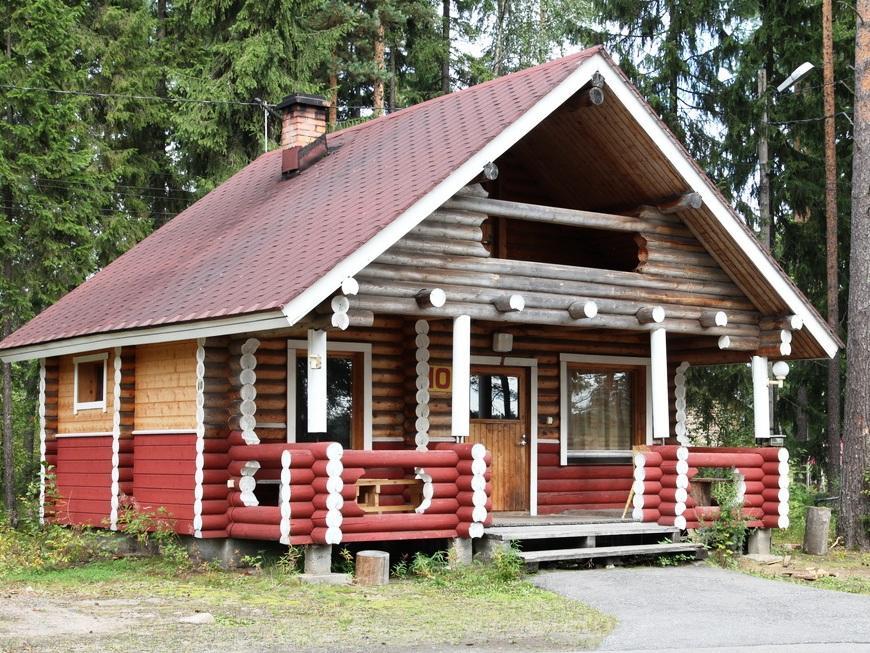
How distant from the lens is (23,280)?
2270 cm

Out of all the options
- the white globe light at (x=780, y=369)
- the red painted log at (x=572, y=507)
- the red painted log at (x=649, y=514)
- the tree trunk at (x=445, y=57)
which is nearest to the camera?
the red painted log at (x=649, y=514)

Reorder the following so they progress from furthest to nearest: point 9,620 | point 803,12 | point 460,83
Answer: point 460,83, point 803,12, point 9,620

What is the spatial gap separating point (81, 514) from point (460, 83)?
65.0ft

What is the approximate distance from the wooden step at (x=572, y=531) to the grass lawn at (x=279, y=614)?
73 cm

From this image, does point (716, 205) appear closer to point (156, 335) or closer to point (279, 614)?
point (156, 335)

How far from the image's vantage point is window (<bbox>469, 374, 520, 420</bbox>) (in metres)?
17.7

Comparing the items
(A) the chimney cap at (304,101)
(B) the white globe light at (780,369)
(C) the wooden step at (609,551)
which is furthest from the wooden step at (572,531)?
(A) the chimney cap at (304,101)

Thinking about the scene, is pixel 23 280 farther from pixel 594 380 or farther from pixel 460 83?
pixel 460 83

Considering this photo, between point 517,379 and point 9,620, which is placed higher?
point 517,379

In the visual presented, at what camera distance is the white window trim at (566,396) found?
60.2ft

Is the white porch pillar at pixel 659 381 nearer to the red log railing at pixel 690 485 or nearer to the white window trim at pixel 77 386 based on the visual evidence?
the red log railing at pixel 690 485

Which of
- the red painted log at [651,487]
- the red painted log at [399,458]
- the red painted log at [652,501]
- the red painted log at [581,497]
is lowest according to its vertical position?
the red painted log at [581,497]

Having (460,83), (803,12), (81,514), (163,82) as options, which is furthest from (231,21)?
(81,514)

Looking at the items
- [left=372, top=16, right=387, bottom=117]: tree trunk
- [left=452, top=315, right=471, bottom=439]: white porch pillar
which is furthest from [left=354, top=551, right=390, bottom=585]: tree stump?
[left=372, top=16, right=387, bottom=117]: tree trunk
